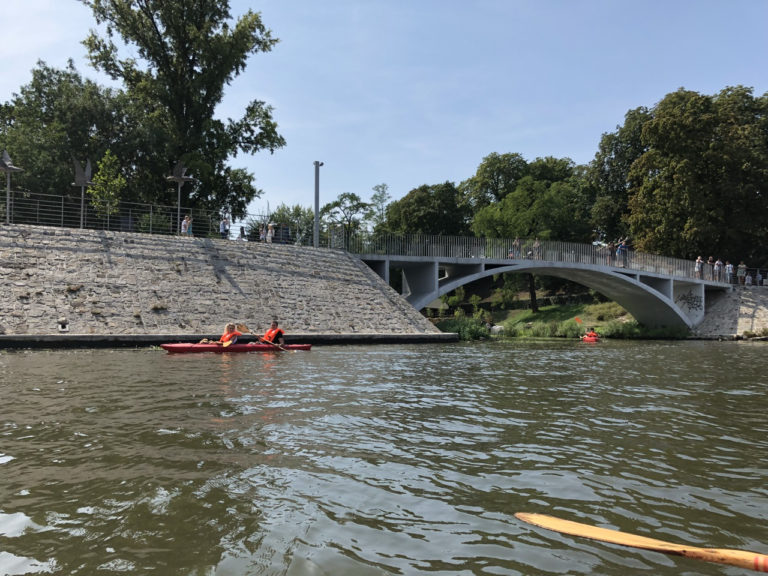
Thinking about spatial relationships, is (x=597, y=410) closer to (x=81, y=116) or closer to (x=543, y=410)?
(x=543, y=410)

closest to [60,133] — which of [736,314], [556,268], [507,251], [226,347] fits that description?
[226,347]

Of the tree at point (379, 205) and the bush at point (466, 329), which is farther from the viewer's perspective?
the tree at point (379, 205)

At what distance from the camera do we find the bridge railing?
30.3m

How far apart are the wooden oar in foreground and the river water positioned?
48 millimetres

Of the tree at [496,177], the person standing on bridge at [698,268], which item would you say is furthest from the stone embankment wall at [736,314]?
the tree at [496,177]

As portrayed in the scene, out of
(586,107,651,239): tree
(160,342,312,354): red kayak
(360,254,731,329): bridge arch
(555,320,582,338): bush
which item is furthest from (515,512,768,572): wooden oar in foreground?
(586,107,651,239): tree

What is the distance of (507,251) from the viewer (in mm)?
34031

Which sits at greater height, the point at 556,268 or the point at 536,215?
the point at 536,215

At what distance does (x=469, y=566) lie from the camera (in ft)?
10.7

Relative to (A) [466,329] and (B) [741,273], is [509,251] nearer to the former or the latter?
(A) [466,329]

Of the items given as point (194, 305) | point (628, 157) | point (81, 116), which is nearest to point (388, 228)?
point (628, 157)

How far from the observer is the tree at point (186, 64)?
3331cm

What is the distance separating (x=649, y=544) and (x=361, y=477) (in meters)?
2.19

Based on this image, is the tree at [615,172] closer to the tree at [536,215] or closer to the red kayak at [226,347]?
the tree at [536,215]
